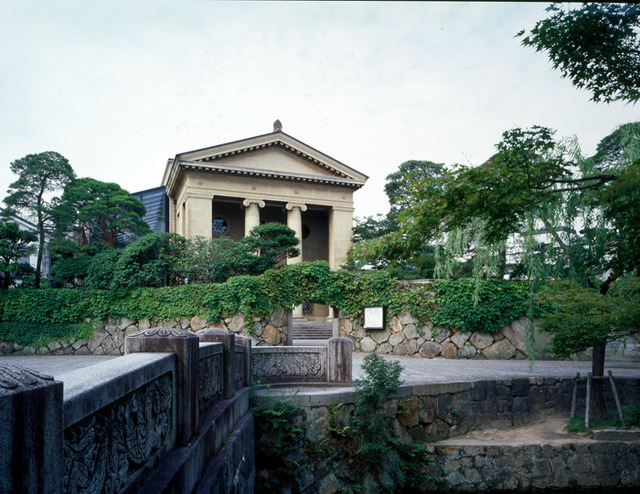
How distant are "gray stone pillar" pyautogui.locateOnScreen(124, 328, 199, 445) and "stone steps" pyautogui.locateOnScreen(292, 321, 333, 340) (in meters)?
18.4

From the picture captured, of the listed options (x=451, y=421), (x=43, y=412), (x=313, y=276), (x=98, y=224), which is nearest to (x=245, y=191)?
(x=98, y=224)

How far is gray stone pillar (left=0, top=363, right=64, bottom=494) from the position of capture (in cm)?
153

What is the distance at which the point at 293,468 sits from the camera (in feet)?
24.6

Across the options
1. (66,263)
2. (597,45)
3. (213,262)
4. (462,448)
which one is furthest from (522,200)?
(66,263)

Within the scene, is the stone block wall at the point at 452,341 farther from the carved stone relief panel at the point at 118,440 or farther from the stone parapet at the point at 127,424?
the carved stone relief panel at the point at 118,440

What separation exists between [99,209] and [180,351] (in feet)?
66.8

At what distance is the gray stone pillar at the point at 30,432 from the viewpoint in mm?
1532

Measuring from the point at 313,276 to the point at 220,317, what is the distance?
3.79 meters

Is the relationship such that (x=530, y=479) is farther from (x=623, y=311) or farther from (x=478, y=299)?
(x=478, y=299)

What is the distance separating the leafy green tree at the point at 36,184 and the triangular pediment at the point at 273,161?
568 cm

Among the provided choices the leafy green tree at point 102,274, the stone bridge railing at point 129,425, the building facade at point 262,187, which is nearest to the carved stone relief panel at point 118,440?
the stone bridge railing at point 129,425

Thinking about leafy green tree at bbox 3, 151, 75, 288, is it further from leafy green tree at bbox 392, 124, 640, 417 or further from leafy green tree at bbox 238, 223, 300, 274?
leafy green tree at bbox 392, 124, 640, 417

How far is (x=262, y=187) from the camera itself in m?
26.4

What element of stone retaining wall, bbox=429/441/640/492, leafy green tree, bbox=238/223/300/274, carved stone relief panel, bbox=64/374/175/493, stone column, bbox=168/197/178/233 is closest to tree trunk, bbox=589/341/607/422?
stone retaining wall, bbox=429/441/640/492
